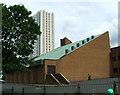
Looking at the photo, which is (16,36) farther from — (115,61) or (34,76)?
(115,61)

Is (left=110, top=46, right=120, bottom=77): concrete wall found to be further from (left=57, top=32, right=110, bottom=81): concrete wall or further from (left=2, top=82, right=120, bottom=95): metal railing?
(left=2, top=82, right=120, bottom=95): metal railing

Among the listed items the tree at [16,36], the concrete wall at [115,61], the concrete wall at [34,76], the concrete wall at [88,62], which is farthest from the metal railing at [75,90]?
the concrete wall at [115,61]

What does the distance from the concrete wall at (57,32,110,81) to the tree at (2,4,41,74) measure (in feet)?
56.0

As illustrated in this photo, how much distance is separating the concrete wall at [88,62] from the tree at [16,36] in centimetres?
1707

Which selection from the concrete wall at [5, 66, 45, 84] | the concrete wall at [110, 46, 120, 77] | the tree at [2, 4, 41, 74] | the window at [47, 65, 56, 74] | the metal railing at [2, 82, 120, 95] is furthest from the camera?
the concrete wall at [110, 46, 120, 77]

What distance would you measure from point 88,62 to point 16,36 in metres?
25.9

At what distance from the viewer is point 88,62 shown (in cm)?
4212

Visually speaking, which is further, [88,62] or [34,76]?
[88,62]

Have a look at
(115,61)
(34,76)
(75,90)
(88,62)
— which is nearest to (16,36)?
(75,90)

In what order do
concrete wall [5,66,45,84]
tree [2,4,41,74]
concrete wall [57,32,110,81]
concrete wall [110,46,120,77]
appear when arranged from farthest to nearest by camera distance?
concrete wall [110,46,120,77], concrete wall [57,32,110,81], concrete wall [5,66,45,84], tree [2,4,41,74]

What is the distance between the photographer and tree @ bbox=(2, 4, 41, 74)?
19000 millimetres

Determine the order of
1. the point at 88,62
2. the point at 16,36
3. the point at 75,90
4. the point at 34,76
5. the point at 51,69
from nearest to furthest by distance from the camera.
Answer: the point at 75,90, the point at 16,36, the point at 51,69, the point at 34,76, the point at 88,62

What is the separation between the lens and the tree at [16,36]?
19.0 meters

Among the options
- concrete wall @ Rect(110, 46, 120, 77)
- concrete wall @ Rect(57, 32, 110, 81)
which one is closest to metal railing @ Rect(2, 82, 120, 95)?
concrete wall @ Rect(57, 32, 110, 81)
